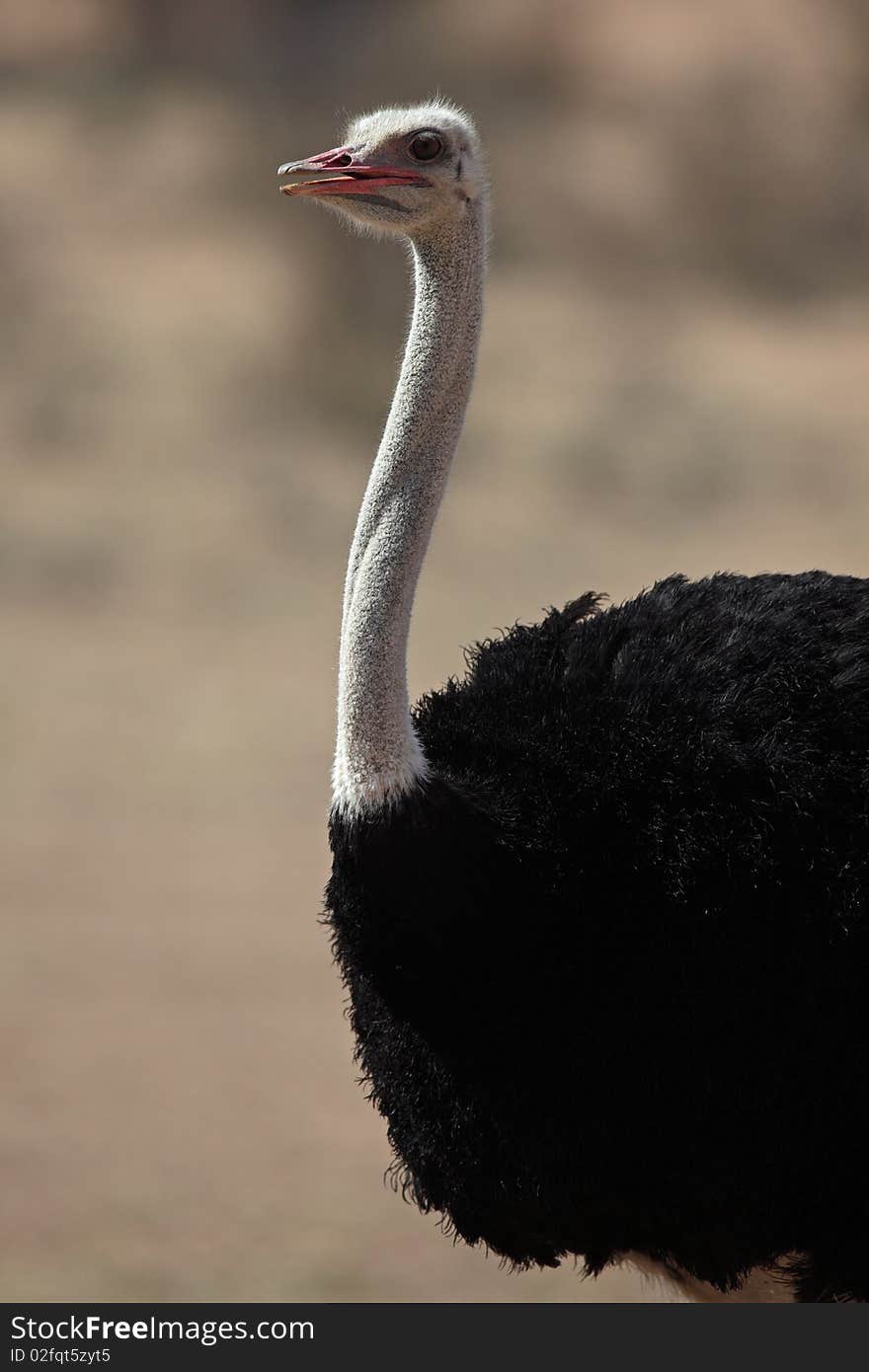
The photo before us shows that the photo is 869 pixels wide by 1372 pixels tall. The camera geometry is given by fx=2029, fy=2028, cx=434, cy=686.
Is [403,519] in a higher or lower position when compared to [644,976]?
higher

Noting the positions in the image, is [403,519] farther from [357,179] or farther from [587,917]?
[587,917]

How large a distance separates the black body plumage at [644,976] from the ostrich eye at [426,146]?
0.86m

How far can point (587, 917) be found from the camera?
2.90 meters

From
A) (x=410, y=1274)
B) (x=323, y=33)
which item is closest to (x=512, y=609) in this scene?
(x=323, y=33)

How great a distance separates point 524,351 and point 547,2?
2.13 metres

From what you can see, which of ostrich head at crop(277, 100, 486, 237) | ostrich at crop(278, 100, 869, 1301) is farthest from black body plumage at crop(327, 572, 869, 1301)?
ostrich head at crop(277, 100, 486, 237)

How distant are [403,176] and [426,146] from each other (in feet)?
0.19

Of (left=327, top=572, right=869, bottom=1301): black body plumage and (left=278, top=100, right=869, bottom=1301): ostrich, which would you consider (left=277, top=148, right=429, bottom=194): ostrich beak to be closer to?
(left=278, top=100, right=869, bottom=1301): ostrich

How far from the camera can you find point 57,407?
35.2 feet

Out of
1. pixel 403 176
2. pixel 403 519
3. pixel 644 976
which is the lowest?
pixel 644 976

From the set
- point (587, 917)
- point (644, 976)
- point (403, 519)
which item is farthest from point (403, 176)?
point (644, 976)

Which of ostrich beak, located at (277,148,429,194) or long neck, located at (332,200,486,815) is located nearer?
long neck, located at (332,200,486,815)

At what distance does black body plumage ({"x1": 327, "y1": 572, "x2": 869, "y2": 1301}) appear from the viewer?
2.87m

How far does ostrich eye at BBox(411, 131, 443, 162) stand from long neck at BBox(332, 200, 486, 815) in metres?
0.10
